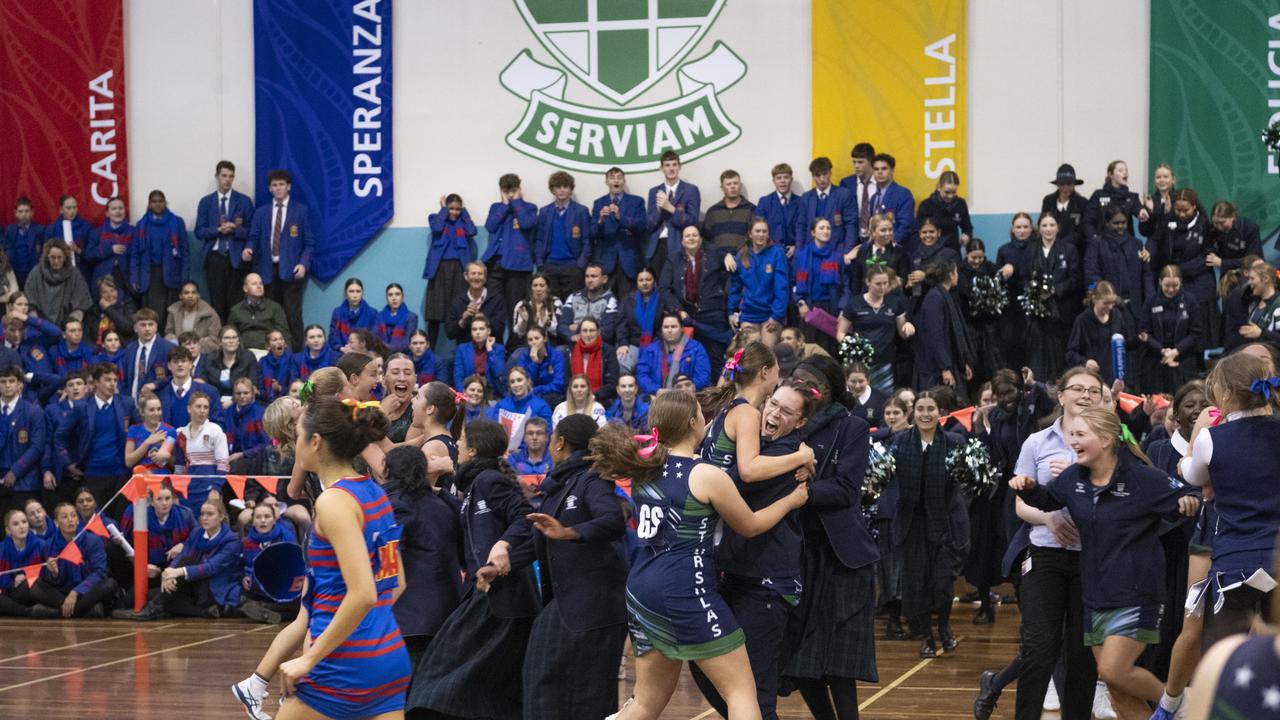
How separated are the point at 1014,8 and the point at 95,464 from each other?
10.9 meters

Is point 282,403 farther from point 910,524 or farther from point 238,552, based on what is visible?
point 238,552

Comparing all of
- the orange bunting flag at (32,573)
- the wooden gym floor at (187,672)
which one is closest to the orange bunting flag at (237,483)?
the wooden gym floor at (187,672)

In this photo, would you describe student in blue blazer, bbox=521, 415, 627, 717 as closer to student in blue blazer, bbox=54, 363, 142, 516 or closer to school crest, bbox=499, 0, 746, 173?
student in blue blazer, bbox=54, 363, 142, 516

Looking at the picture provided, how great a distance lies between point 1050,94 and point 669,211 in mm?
4377

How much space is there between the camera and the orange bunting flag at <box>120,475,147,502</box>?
44.4ft

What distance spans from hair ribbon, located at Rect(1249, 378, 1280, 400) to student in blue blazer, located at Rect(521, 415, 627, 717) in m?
2.54

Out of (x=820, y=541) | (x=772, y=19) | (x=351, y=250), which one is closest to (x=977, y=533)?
(x=820, y=541)

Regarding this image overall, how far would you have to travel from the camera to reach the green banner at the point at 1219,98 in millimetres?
16469

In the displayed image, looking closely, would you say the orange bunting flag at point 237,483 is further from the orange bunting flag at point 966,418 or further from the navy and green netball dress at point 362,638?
the navy and green netball dress at point 362,638

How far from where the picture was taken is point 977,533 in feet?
40.1

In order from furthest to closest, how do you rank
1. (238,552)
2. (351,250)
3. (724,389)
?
(351,250) → (238,552) → (724,389)

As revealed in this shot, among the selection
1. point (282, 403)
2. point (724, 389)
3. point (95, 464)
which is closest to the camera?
point (724, 389)

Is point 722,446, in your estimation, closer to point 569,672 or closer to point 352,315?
point 569,672

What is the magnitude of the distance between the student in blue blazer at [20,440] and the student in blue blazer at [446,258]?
4661mm
